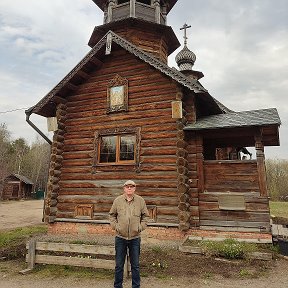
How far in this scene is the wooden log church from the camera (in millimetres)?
9500

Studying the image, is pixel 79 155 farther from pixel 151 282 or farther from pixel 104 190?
pixel 151 282

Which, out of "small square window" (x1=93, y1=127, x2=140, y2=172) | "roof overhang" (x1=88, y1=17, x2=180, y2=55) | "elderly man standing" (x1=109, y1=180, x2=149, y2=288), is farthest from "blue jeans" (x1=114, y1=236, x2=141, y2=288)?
"roof overhang" (x1=88, y1=17, x2=180, y2=55)

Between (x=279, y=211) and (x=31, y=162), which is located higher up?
(x=31, y=162)

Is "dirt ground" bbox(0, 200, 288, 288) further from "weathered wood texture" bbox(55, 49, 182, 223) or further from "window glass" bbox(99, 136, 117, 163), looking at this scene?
"window glass" bbox(99, 136, 117, 163)

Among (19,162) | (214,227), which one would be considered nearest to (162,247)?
(214,227)

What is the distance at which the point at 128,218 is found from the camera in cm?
541

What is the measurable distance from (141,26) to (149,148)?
7.05m

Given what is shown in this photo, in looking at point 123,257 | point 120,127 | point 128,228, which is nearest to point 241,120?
point 120,127

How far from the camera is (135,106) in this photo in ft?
36.6

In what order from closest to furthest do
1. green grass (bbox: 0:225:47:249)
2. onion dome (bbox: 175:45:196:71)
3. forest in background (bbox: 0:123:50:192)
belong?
green grass (bbox: 0:225:47:249) → onion dome (bbox: 175:45:196:71) → forest in background (bbox: 0:123:50:192)

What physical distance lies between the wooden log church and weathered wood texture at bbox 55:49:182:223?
4 cm

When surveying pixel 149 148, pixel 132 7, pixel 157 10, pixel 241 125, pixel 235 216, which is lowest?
pixel 235 216

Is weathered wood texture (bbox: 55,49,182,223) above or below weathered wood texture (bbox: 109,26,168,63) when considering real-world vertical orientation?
below

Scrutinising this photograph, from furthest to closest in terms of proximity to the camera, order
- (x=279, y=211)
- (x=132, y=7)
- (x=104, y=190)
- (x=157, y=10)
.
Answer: (x=279, y=211) < (x=157, y=10) < (x=132, y=7) < (x=104, y=190)
